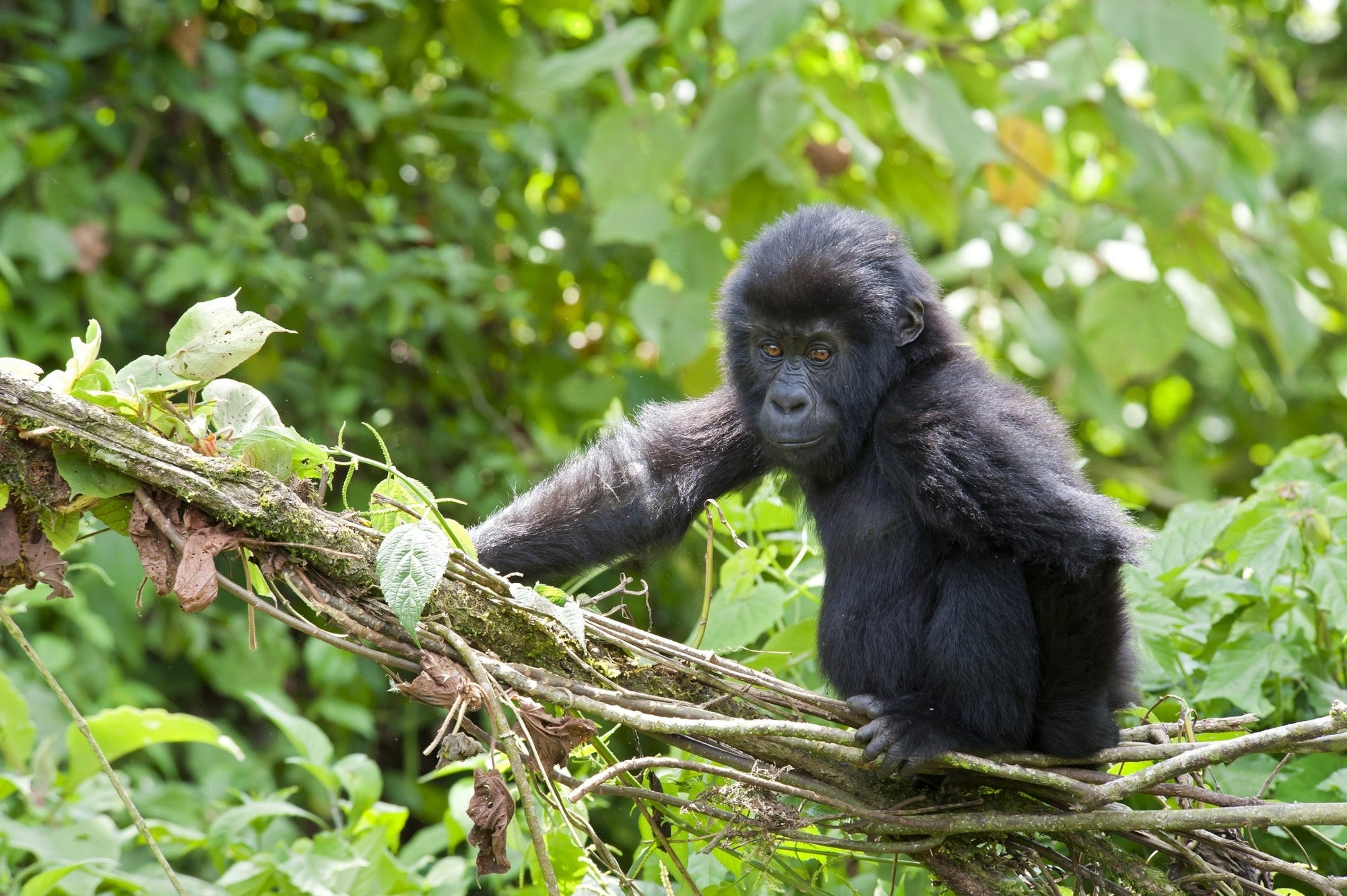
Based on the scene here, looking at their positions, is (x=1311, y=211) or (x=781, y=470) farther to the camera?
(x=1311, y=211)

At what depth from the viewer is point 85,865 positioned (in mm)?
3162

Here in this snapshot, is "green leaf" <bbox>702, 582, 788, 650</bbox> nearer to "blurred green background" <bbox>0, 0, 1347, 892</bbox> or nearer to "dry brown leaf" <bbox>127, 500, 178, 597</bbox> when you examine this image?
"dry brown leaf" <bbox>127, 500, 178, 597</bbox>

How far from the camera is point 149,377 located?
7.91ft

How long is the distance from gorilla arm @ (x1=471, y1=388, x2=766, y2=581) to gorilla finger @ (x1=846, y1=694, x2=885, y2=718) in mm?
932

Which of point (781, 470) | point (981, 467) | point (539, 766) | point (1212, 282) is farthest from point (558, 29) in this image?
point (539, 766)

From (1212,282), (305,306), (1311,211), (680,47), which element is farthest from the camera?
(1311,211)

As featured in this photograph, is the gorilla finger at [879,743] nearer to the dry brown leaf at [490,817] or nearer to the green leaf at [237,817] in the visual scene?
the dry brown leaf at [490,817]

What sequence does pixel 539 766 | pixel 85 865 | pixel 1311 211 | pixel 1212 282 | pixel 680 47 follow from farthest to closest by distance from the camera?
pixel 1311 211 < pixel 1212 282 < pixel 680 47 < pixel 85 865 < pixel 539 766

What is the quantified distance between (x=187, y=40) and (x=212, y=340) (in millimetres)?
3975

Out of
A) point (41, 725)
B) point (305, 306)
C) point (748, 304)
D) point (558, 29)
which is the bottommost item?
point (41, 725)

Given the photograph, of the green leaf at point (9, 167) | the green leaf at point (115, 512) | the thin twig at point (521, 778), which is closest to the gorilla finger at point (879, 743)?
the thin twig at point (521, 778)

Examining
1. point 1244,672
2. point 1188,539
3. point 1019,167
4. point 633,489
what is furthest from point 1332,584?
point 1019,167

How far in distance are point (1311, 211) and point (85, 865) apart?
931cm

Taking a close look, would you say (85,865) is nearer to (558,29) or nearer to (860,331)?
(860,331)
